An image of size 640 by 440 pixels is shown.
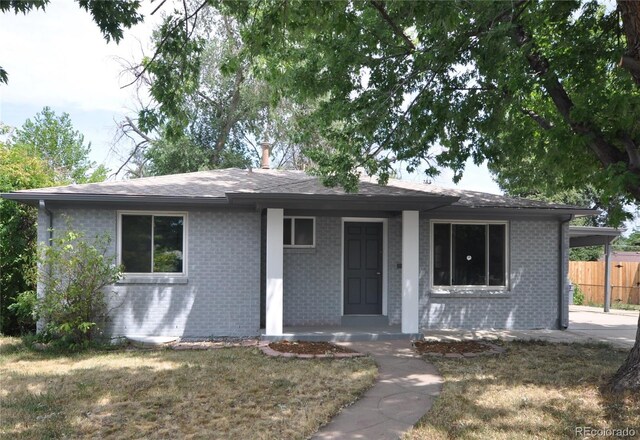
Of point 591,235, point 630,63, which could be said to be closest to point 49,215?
point 630,63

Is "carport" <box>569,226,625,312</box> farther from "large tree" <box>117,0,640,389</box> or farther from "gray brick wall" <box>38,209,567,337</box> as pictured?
"large tree" <box>117,0,640,389</box>

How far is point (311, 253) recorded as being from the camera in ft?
37.6

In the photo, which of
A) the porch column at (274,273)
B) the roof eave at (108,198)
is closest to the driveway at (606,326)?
the porch column at (274,273)

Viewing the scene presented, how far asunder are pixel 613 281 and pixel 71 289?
21813mm

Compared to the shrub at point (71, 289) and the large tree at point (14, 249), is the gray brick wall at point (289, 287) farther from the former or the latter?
the large tree at point (14, 249)

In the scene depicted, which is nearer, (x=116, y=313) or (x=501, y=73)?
(x=501, y=73)

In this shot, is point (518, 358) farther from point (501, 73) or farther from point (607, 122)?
point (501, 73)

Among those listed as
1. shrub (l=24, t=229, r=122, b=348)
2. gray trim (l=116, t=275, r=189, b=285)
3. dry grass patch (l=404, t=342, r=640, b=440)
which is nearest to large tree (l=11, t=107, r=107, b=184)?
gray trim (l=116, t=275, r=189, b=285)

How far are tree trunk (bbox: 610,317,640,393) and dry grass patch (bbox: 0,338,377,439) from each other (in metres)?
3.10

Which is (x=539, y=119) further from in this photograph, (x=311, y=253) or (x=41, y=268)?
(x=41, y=268)

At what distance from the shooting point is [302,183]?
1080cm

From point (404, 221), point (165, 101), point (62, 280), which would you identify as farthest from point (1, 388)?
point (404, 221)

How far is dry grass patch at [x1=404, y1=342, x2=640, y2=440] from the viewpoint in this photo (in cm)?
537

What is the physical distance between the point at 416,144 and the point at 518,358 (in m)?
4.08
